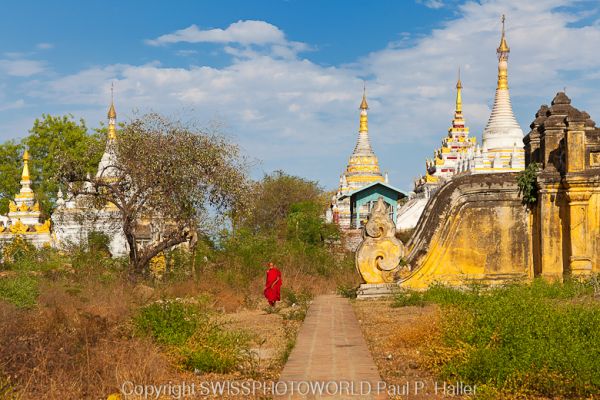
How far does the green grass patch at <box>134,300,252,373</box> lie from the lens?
796 centimetres

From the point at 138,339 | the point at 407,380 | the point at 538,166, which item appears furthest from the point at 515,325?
the point at 538,166

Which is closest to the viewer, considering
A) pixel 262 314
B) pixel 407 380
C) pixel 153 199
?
pixel 407 380

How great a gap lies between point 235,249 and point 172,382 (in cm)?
1388

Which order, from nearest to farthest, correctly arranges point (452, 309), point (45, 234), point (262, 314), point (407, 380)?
point (407, 380) < point (452, 309) < point (262, 314) < point (45, 234)

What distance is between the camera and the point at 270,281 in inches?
596

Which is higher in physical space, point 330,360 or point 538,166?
point 538,166

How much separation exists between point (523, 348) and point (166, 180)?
15158 millimetres

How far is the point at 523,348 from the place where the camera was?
6840 millimetres

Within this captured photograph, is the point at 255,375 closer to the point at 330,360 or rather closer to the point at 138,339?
the point at 330,360

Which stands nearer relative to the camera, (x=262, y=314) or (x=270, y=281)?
(x=262, y=314)

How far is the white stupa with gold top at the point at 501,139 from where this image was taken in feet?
143

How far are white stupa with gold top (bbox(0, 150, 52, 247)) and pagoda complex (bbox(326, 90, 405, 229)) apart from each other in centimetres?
1594

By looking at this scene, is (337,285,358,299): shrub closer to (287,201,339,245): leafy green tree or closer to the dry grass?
the dry grass

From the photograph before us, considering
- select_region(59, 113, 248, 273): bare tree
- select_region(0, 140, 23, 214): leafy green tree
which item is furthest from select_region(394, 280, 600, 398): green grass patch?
select_region(0, 140, 23, 214): leafy green tree
